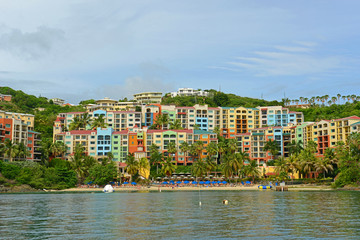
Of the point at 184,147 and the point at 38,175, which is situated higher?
the point at 184,147

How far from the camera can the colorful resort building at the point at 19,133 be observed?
14412 centimetres

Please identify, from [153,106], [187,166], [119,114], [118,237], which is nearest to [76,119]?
[119,114]

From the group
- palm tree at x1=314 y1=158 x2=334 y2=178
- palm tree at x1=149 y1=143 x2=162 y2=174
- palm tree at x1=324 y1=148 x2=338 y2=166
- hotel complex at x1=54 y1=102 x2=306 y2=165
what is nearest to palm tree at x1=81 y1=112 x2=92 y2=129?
hotel complex at x1=54 y1=102 x2=306 y2=165

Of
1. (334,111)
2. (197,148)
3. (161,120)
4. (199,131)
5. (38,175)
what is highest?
(334,111)

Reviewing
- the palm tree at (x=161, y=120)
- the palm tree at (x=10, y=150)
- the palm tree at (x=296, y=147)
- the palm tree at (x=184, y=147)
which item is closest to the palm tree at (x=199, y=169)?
the palm tree at (x=184, y=147)

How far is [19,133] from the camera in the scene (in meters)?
149

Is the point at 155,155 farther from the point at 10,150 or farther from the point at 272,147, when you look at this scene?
the point at 10,150

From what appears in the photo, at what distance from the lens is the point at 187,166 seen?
6083 inches

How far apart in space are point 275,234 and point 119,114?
159m

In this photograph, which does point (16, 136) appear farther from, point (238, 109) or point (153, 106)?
point (238, 109)

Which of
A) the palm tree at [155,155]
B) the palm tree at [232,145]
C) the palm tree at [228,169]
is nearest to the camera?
the palm tree at [228,169]

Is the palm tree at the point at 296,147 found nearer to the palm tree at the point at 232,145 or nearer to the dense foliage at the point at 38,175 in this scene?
the palm tree at the point at 232,145

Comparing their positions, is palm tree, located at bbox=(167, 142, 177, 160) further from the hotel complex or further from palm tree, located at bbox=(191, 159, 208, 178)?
palm tree, located at bbox=(191, 159, 208, 178)

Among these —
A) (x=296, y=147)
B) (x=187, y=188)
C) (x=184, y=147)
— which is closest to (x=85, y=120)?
(x=184, y=147)
